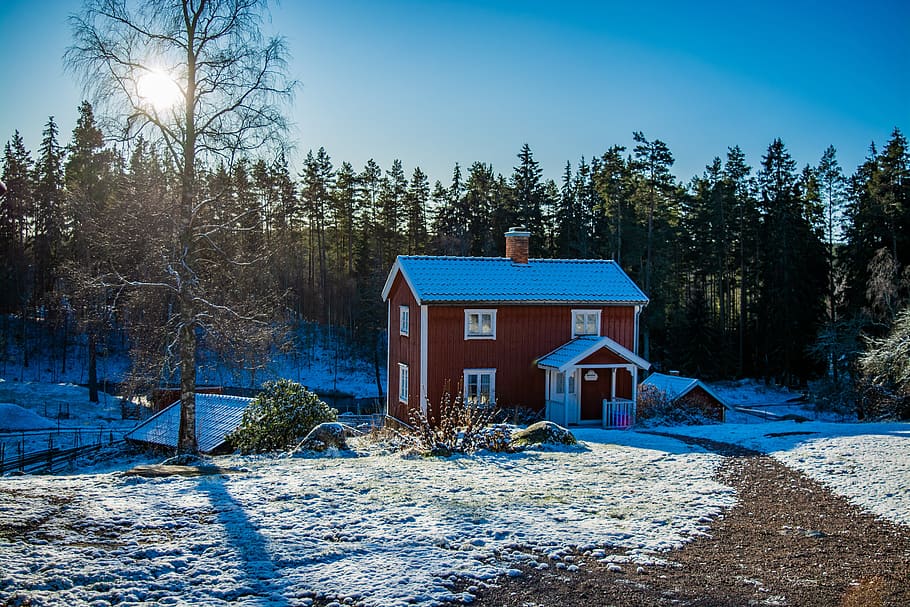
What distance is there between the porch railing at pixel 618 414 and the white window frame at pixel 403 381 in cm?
630

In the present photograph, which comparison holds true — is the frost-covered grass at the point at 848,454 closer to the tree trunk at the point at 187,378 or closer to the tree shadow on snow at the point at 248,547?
the tree shadow on snow at the point at 248,547

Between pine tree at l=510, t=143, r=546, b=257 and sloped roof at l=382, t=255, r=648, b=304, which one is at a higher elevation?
pine tree at l=510, t=143, r=546, b=257

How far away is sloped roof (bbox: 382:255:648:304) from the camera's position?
2139 centimetres

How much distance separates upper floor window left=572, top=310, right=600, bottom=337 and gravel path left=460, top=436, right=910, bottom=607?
44.7 ft

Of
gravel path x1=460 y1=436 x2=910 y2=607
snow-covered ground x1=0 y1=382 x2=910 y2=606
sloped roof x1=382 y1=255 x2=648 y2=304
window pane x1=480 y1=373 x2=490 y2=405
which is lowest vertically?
gravel path x1=460 y1=436 x2=910 y2=607

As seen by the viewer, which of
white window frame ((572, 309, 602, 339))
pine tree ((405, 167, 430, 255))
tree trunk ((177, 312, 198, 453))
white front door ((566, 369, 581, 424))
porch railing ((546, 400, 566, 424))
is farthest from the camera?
pine tree ((405, 167, 430, 255))

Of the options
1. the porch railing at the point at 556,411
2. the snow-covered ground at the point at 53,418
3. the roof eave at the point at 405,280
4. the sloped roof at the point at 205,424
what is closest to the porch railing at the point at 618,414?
the porch railing at the point at 556,411

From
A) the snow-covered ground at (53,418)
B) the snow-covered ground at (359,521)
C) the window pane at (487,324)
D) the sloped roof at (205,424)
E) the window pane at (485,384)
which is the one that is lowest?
the snow-covered ground at (53,418)

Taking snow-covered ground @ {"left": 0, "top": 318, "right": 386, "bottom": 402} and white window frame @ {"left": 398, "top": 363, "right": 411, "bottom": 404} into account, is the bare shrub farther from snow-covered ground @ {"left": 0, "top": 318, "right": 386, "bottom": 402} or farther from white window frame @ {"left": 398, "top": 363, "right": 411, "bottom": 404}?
snow-covered ground @ {"left": 0, "top": 318, "right": 386, "bottom": 402}

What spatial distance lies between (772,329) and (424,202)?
25.1 m

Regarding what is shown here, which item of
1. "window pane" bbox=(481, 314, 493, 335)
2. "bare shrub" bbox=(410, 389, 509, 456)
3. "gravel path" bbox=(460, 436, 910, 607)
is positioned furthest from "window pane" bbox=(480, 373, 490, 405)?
"gravel path" bbox=(460, 436, 910, 607)

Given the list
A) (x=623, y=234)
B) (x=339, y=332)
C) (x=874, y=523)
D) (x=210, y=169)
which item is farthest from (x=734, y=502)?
(x=339, y=332)

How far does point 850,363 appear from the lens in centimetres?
3203

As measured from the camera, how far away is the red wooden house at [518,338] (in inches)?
831
